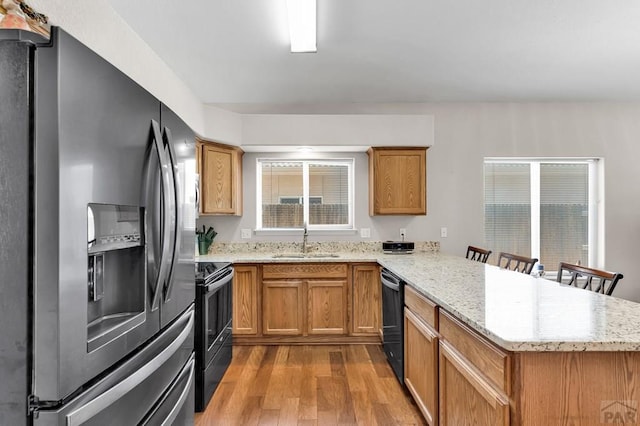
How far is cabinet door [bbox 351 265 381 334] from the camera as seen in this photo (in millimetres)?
3570

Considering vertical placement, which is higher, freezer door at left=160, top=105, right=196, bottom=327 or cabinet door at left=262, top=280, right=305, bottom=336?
freezer door at left=160, top=105, right=196, bottom=327

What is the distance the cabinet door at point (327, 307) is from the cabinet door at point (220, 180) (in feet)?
3.91

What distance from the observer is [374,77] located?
331 cm

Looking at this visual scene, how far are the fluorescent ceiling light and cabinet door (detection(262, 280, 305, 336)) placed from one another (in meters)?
2.10

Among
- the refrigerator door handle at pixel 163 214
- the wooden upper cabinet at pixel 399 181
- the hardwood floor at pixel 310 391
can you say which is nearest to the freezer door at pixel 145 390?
the refrigerator door handle at pixel 163 214

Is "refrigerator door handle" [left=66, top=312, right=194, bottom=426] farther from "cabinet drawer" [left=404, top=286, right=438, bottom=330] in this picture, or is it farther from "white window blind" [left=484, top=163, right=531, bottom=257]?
"white window blind" [left=484, top=163, right=531, bottom=257]

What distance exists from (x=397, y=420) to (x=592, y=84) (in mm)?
3586

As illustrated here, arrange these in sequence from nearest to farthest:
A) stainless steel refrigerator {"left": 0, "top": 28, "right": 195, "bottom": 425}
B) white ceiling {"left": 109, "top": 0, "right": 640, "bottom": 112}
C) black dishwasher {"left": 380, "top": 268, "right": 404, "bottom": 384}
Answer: stainless steel refrigerator {"left": 0, "top": 28, "right": 195, "bottom": 425} < white ceiling {"left": 109, "top": 0, "right": 640, "bottom": 112} < black dishwasher {"left": 380, "top": 268, "right": 404, "bottom": 384}

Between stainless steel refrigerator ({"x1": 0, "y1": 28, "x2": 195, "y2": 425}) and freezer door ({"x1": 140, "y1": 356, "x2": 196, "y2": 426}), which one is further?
freezer door ({"x1": 140, "y1": 356, "x2": 196, "y2": 426})

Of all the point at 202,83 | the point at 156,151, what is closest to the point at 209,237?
the point at 202,83

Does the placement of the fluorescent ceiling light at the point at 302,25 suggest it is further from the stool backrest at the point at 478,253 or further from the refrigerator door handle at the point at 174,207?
the stool backrest at the point at 478,253

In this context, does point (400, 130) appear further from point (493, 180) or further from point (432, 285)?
point (432, 285)

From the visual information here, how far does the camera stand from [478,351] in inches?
54.2

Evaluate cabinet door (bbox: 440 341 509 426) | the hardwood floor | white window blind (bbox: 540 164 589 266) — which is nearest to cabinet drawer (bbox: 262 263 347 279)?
the hardwood floor
